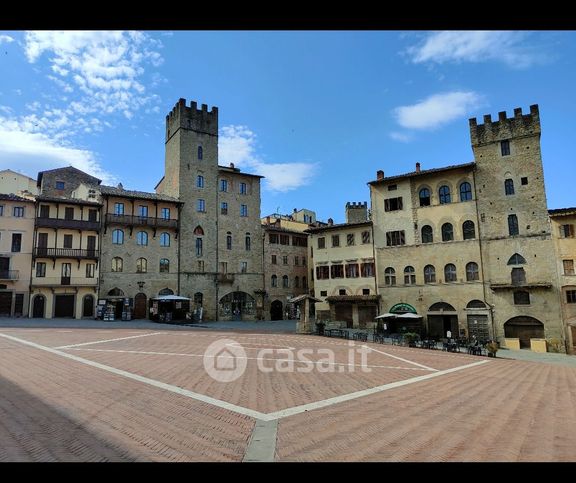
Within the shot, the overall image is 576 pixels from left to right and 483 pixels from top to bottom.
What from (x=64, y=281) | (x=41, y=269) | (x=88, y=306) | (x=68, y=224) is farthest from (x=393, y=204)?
(x=41, y=269)

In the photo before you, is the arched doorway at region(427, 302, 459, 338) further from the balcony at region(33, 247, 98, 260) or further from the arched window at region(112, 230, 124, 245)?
the balcony at region(33, 247, 98, 260)

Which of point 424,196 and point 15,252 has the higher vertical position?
point 424,196

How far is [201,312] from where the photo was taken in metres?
47.7

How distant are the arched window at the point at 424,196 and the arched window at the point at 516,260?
8.76 m

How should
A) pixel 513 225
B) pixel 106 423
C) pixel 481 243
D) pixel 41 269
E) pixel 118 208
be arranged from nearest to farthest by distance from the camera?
pixel 106 423, pixel 513 225, pixel 481 243, pixel 41 269, pixel 118 208

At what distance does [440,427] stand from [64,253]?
40.5 meters

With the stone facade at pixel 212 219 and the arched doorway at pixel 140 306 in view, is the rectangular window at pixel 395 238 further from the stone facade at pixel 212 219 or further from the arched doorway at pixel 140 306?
the arched doorway at pixel 140 306

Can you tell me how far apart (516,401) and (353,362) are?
27.2ft

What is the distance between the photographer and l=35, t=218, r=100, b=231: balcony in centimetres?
4091

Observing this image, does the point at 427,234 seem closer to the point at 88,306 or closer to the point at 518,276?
the point at 518,276

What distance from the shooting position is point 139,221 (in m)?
45.6

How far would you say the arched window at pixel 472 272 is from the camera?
3754 cm

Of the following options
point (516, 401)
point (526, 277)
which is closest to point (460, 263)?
point (526, 277)
